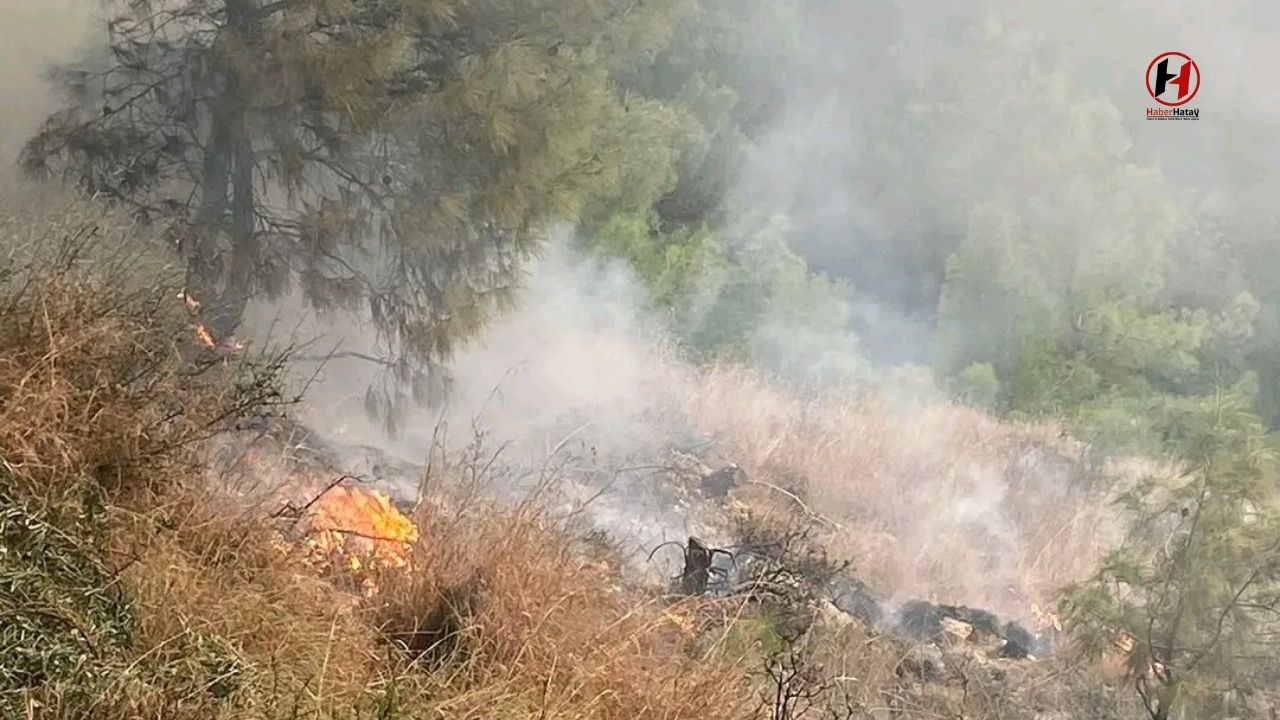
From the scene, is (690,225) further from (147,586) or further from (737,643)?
(147,586)

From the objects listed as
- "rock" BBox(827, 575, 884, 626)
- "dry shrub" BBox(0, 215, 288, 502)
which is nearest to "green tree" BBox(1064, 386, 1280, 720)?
"rock" BBox(827, 575, 884, 626)

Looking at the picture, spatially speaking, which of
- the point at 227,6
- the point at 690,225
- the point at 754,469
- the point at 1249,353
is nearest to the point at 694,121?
the point at 690,225

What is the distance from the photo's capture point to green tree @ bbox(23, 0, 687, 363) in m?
2.74

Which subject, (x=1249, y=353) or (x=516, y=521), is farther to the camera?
→ (x=1249, y=353)

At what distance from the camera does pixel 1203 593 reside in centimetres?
273

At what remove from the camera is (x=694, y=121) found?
3.84 m

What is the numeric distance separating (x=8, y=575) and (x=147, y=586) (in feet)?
0.76

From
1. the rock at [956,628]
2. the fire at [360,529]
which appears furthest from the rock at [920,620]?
the fire at [360,529]

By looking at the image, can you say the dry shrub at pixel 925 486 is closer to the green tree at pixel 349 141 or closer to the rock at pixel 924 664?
the rock at pixel 924 664

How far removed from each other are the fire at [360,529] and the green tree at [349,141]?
1.93 ft

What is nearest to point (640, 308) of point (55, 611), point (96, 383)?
point (96, 383)

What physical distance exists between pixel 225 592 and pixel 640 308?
86.5 inches

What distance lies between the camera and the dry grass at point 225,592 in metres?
1.51

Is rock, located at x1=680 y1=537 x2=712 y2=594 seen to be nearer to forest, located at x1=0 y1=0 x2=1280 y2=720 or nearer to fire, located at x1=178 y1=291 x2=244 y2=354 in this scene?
forest, located at x1=0 y1=0 x2=1280 y2=720
